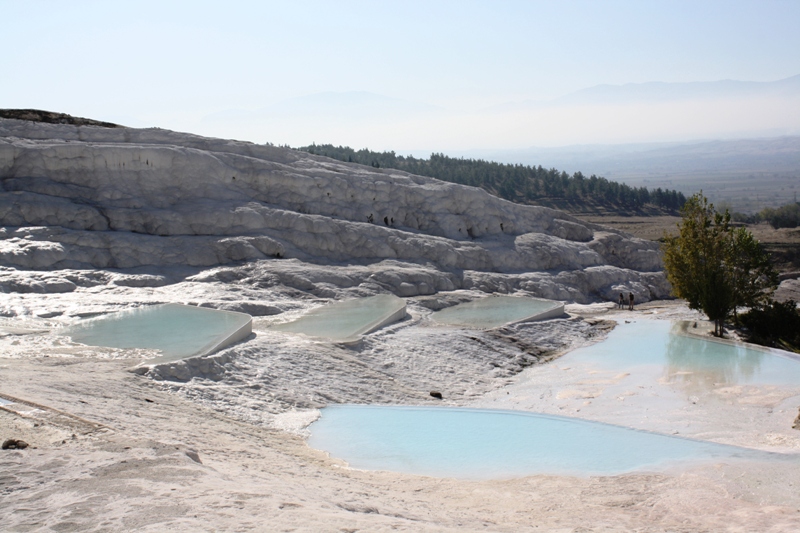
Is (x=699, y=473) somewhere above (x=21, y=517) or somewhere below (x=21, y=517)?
below

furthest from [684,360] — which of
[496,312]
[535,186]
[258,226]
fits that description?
[535,186]

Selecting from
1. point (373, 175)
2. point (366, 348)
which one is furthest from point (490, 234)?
point (366, 348)

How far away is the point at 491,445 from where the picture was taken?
1223cm

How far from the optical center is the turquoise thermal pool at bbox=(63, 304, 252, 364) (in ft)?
49.9

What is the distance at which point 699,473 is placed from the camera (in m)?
10.4

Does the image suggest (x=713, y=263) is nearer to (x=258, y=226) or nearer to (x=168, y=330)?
(x=258, y=226)

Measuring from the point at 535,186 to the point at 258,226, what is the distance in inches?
2739

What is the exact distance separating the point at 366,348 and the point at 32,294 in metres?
8.68

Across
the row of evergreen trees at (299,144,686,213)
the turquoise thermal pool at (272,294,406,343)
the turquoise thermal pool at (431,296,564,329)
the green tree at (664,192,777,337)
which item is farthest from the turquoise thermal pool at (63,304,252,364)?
the row of evergreen trees at (299,144,686,213)

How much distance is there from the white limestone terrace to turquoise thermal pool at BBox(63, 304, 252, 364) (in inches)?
130

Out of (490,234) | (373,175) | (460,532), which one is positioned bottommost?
(460,532)

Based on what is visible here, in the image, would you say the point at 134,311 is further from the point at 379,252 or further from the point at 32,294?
the point at 379,252

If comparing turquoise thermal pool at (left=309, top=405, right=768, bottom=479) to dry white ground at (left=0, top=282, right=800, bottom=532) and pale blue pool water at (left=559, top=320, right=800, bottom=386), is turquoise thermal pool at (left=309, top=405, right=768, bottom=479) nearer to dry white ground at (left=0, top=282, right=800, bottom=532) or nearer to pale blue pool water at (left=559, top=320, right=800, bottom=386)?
dry white ground at (left=0, top=282, right=800, bottom=532)

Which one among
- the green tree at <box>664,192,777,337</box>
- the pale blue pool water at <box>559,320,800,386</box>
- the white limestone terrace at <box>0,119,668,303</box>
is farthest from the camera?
the white limestone terrace at <box>0,119,668,303</box>
